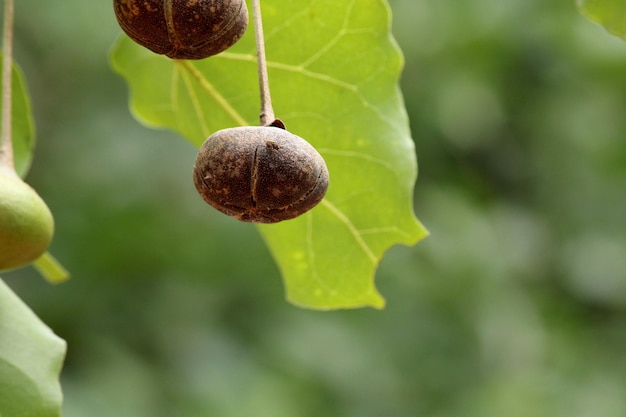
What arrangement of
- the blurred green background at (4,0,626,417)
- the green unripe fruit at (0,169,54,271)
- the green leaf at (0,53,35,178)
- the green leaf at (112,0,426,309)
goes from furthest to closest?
the blurred green background at (4,0,626,417), the green leaf at (0,53,35,178), the green leaf at (112,0,426,309), the green unripe fruit at (0,169,54,271)

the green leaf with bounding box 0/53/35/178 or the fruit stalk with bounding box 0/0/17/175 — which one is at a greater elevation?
the fruit stalk with bounding box 0/0/17/175

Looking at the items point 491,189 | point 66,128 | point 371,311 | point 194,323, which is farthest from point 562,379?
point 66,128

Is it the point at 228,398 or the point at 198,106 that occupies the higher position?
the point at 198,106

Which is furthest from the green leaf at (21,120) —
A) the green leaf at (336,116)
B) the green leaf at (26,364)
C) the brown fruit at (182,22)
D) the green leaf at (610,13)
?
the green leaf at (610,13)

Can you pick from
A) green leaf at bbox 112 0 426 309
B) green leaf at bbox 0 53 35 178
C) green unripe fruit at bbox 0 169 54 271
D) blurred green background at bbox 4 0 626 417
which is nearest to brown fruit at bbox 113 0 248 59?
green unripe fruit at bbox 0 169 54 271

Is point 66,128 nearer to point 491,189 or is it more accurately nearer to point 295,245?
point 491,189

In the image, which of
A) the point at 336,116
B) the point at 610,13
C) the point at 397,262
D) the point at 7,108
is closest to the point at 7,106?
the point at 7,108

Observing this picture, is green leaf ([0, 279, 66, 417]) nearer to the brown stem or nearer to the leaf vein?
the brown stem
